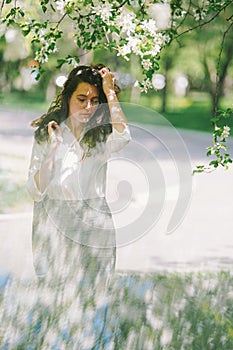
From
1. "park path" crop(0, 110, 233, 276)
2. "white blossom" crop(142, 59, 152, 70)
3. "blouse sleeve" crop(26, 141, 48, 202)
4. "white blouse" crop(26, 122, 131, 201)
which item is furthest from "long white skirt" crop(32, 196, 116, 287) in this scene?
"white blossom" crop(142, 59, 152, 70)

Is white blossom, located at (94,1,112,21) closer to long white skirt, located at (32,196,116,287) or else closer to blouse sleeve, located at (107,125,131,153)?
blouse sleeve, located at (107,125,131,153)

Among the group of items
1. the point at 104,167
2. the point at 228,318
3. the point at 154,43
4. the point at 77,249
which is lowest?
the point at 228,318

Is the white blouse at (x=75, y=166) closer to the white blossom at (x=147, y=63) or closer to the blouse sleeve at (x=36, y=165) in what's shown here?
the blouse sleeve at (x=36, y=165)

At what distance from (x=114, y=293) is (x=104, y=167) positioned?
23.3 inches

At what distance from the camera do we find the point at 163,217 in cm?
230

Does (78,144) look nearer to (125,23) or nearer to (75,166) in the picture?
(75,166)

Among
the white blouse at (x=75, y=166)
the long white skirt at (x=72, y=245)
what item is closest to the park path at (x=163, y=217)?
the long white skirt at (x=72, y=245)

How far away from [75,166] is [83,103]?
0.15m

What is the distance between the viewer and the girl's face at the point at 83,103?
1.55 m

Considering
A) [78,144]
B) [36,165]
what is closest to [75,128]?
[78,144]

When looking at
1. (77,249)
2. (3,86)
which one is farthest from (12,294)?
(3,86)

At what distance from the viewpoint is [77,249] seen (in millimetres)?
2125

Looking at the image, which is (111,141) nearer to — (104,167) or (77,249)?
(104,167)

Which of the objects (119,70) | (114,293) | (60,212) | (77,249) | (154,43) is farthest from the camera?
(119,70)
